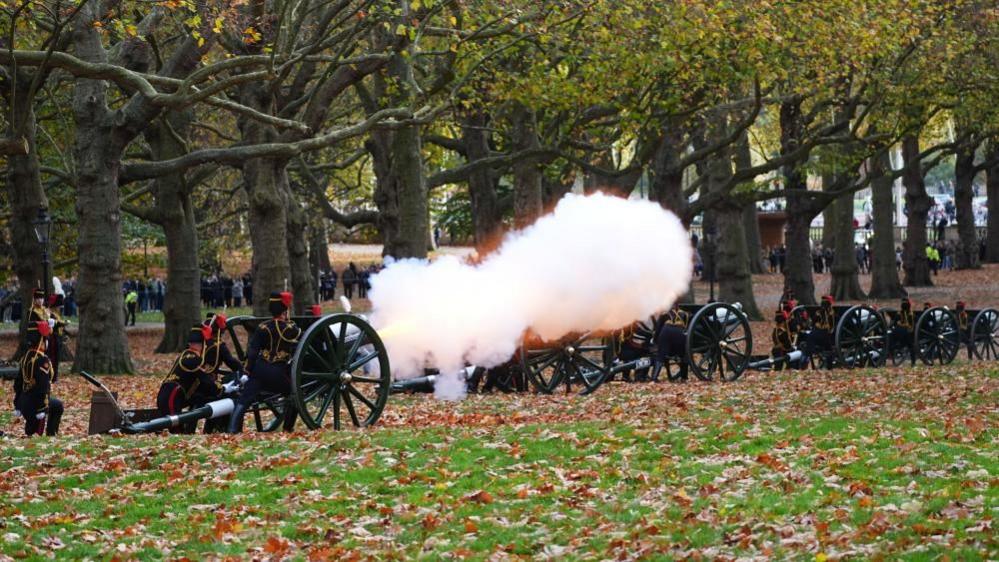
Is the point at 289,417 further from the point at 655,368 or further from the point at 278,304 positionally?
the point at 655,368

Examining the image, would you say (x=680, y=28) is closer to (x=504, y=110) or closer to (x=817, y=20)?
(x=817, y=20)

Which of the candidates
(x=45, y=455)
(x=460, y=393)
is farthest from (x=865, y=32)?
(x=45, y=455)

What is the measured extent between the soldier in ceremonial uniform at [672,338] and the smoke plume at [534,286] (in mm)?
2378

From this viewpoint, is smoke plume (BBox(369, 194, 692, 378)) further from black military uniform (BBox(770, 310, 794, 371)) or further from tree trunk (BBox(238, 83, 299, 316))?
tree trunk (BBox(238, 83, 299, 316))

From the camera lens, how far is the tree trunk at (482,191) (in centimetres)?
3753

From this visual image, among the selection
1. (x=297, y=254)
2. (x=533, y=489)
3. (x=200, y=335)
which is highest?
(x=297, y=254)

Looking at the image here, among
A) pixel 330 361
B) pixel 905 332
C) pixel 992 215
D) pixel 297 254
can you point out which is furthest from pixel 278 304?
pixel 992 215

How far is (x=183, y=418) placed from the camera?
16.7 metres

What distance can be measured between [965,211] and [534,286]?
46041mm

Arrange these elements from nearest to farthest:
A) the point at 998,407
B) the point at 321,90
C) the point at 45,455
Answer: the point at 45,455, the point at 998,407, the point at 321,90

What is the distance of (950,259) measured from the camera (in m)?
68.9

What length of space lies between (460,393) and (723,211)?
24.3 meters

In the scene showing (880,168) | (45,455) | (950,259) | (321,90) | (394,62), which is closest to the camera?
(45,455)

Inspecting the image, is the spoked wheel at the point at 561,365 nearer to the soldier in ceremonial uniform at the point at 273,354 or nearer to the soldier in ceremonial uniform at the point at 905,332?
the soldier in ceremonial uniform at the point at 273,354
